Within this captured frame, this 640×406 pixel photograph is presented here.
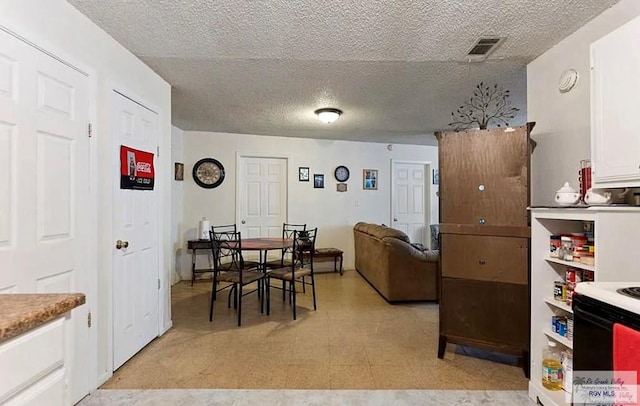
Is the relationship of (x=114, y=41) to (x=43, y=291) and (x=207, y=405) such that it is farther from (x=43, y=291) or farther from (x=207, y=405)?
(x=207, y=405)

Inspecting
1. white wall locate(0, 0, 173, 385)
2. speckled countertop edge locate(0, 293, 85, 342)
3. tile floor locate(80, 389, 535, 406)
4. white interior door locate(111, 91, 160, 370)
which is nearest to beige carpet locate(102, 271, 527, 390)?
tile floor locate(80, 389, 535, 406)

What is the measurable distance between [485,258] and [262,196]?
4.08 metres

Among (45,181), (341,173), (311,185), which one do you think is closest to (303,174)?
(311,185)

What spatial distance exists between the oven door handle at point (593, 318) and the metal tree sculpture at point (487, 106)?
77.7 inches

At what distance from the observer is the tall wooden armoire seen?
2350 mm

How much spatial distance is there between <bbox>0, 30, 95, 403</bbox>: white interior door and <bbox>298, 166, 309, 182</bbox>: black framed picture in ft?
13.2

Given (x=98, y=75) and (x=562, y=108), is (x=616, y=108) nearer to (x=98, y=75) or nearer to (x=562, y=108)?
(x=562, y=108)

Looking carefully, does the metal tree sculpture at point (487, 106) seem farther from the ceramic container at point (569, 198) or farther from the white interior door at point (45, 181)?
the white interior door at point (45, 181)

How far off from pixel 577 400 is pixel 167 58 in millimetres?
3220

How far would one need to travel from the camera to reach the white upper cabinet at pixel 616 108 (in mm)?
1474

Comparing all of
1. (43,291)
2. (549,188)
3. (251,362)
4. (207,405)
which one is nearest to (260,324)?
(251,362)

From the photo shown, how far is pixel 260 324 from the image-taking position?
3375 mm

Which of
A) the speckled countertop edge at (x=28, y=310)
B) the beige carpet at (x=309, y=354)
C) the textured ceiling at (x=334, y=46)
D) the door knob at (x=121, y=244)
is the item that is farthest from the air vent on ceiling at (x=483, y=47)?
the door knob at (x=121, y=244)

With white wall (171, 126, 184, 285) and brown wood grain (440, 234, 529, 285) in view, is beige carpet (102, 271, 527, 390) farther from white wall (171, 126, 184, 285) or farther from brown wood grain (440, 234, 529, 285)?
white wall (171, 126, 184, 285)
